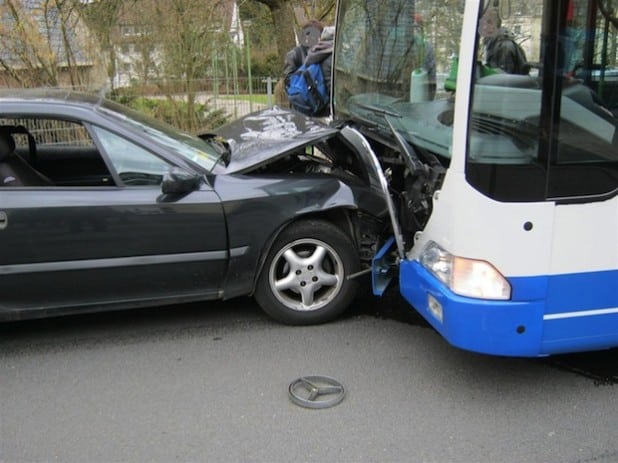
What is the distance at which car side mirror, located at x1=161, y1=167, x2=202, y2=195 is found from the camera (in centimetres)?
368

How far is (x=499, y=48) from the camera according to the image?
9.31 ft

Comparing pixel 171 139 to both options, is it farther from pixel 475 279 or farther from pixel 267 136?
pixel 475 279

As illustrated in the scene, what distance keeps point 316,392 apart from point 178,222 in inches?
51.3

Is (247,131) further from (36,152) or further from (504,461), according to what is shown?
(504,461)

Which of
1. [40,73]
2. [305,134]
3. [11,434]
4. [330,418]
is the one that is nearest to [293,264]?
[305,134]

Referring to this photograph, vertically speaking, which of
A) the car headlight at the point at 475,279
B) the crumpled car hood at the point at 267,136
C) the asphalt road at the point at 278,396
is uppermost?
the crumpled car hood at the point at 267,136

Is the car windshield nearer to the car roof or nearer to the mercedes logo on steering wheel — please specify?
the car roof

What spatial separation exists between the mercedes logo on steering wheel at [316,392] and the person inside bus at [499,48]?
72.9 inches

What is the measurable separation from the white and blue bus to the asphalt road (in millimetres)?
417

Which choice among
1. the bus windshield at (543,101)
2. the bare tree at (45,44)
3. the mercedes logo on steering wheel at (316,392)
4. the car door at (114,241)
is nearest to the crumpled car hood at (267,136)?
the car door at (114,241)

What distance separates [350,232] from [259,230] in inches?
25.6

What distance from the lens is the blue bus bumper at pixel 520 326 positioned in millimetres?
2949

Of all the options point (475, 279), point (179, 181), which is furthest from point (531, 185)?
point (179, 181)

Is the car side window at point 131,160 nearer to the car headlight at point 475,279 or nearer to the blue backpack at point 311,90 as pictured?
the car headlight at point 475,279
